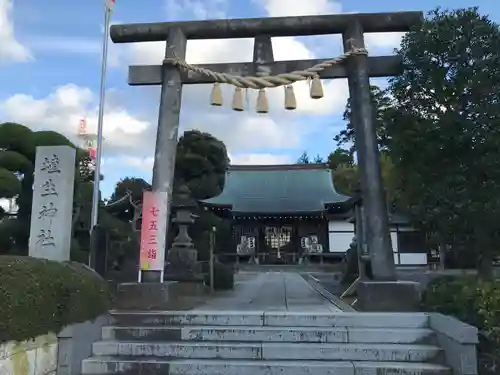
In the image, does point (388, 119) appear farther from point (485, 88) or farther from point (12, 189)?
point (12, 189)

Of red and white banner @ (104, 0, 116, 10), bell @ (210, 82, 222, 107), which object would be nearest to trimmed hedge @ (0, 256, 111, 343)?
bell @ (210, 82, 222, 107)

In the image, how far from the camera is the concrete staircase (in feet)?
15.5

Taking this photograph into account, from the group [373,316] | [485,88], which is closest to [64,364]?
[373,316]

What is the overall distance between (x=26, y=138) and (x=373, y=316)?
11.0 meters

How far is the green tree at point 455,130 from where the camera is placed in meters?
6.44

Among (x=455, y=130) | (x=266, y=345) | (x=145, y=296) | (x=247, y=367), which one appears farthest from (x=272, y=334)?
(x=455, y=130)

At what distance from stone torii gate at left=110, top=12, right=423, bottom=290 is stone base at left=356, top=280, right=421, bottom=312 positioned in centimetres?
72

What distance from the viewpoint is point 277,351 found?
4.97 meters

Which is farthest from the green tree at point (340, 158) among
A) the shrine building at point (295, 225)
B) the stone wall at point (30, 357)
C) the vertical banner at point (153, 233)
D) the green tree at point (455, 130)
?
the stone wall at point (30, 357)

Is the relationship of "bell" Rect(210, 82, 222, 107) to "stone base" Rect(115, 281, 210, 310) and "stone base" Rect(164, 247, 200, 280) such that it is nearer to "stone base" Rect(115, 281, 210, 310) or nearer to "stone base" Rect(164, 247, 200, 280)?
"stone base" Rect(115, 281, 210, 310)

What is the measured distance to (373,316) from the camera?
552 centimetres

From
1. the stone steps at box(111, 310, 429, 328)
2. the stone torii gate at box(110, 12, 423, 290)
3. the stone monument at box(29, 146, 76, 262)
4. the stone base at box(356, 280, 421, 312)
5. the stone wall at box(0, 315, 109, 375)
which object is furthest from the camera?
the stone torii gate at box(110, 12, 423, 290)

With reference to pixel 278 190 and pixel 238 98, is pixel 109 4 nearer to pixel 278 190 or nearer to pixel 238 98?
pixel 238 98

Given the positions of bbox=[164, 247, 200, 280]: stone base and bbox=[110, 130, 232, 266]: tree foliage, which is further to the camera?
bbox=[110, 130, 232, 266]: tree foliage
